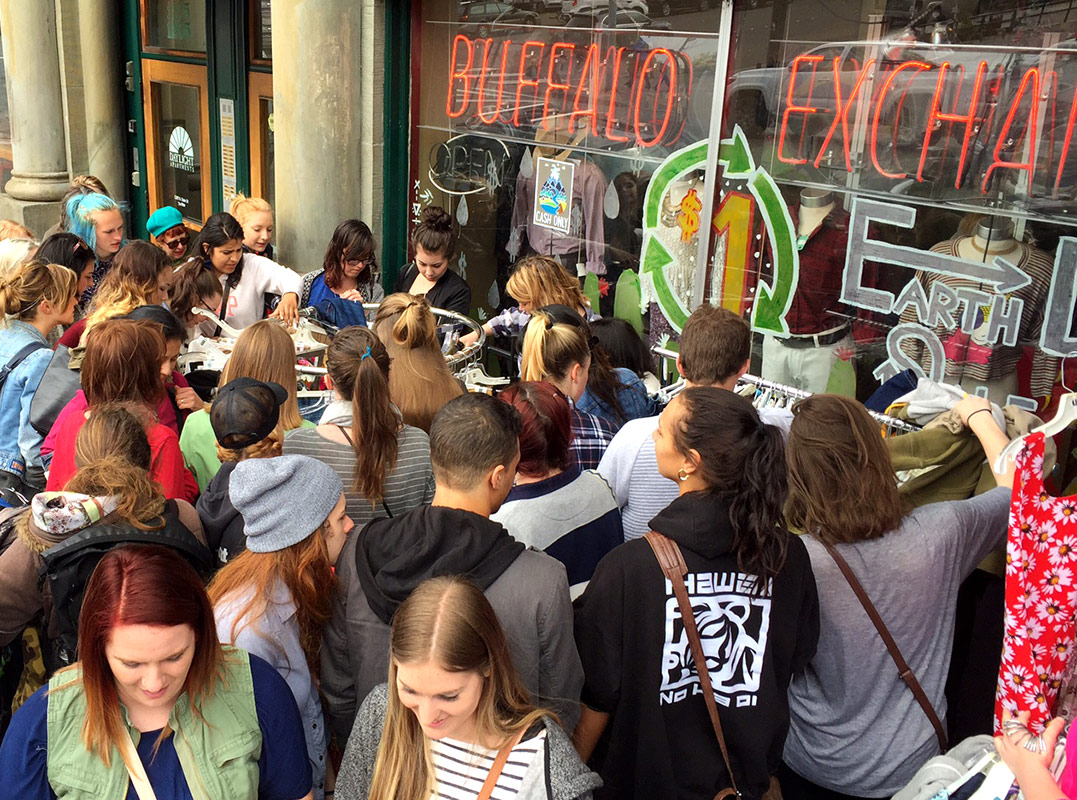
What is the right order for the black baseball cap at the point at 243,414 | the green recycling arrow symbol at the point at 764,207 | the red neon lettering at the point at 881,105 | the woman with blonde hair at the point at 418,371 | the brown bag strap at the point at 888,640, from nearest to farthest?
the brown bag strap at the point at 888,640 → the black baseball cap at the point at 243,414 → the woman with blonde hair at the point at 418,371 → the red neon lettering at the point at 881,105 → the green recycling arrow symbol at the point at 764,207

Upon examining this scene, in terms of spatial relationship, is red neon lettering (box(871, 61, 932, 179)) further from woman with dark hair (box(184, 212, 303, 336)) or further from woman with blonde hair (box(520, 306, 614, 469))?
woman with dark hair (box(184, 212, 303, 336))

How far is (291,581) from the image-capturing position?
105 inches

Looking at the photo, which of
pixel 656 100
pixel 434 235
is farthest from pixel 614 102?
pixel 434 235

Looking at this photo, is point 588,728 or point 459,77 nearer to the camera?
point 588,728

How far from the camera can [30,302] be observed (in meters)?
4.65

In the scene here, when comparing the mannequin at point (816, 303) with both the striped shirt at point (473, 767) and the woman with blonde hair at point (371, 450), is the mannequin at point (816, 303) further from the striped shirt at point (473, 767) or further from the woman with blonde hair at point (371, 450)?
the striped shirt at point (473, 767)

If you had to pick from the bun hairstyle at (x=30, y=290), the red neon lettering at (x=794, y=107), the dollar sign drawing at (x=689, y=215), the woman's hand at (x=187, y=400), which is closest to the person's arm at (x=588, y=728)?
the woman's hand at (x=187, y=400)

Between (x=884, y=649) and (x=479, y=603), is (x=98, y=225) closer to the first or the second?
(x=479, y=603)

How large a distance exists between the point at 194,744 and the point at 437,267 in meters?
4.31

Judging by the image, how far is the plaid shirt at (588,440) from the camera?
3920 millimetres

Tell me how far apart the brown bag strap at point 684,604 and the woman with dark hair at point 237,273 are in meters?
3.89

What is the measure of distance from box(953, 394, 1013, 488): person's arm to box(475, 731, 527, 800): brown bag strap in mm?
1727

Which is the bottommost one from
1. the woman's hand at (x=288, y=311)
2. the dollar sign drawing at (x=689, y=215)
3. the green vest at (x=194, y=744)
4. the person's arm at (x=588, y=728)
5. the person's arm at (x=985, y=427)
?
the person's arm at (x=588, y=728)

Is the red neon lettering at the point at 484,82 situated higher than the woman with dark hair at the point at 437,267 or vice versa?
the red neon lettering at the point at 484,82
